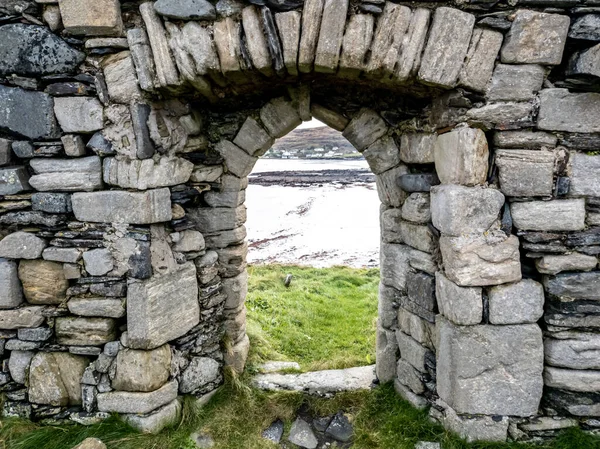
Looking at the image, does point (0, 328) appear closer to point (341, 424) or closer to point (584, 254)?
point (341, 424)

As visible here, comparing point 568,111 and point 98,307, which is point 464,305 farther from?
point 98,307

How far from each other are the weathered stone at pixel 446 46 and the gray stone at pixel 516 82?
265mm

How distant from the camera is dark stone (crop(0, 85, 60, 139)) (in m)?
3.04

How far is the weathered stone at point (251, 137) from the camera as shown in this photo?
3.73m

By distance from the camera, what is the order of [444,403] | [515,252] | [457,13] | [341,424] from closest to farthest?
[457,13]
[515,252]
[444,403]
[341,424]

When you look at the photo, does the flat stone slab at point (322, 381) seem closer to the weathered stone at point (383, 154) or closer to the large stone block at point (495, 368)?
the large stone block at point (495, 368)

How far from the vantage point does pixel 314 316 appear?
241 inches

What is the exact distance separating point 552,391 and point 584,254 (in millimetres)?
1022

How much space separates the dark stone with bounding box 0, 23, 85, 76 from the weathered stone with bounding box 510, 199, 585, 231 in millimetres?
3350

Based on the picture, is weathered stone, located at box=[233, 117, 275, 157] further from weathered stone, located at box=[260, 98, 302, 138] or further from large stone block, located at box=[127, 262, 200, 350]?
large stone block, located at box=[127, 262, 200, 350]

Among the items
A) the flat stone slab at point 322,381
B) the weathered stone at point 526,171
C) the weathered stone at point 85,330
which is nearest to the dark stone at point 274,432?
the flat stone slab at point 322,381

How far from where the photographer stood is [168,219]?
128 inches

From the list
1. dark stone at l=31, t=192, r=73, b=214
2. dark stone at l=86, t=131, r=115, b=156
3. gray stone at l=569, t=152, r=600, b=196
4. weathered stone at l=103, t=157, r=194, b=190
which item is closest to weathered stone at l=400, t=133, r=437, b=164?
gray stone at l=569, t=152, r=600, b=196

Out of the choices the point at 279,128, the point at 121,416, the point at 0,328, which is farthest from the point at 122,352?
the point at 279,128
